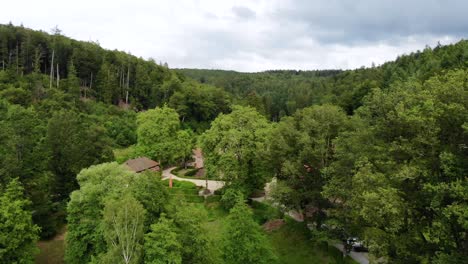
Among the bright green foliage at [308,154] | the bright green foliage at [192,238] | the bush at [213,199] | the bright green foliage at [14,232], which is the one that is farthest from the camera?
the bush at [213,199]

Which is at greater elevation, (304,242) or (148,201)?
(148,201)

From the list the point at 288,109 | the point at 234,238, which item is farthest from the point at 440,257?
the point at 288,109

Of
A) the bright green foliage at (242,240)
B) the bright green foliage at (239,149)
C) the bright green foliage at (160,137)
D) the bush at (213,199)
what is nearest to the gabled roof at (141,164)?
the bright green foliage at (160,137)

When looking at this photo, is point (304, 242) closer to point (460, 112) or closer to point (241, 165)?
point (241, 165)

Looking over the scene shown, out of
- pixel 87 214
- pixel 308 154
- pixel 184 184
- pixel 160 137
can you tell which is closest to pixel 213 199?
pixel 184 184

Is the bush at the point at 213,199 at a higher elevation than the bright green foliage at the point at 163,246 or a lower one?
lower

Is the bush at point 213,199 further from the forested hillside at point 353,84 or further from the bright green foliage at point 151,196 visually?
the forested hillside at point 353,84
